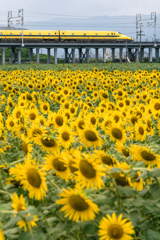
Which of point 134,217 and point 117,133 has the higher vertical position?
point 117,133

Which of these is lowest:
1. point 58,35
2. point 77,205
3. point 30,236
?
point 30,236

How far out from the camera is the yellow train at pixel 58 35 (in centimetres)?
6850

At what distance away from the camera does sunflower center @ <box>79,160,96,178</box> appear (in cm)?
161

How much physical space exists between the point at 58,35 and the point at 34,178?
7210 centimetres

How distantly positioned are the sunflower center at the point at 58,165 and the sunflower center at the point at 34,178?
23 centimetres

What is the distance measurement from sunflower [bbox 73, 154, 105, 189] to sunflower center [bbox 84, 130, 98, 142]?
0.81 m

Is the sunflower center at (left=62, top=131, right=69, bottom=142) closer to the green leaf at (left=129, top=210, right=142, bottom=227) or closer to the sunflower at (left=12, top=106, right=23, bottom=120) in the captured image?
the green leaf at (left=129, top=210, right=142, bottom=227)

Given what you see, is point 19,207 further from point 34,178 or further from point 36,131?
point 36,131

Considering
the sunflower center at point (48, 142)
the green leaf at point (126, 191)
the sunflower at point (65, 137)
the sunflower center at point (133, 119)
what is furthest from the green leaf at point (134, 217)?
the sunflower center at point (133, 119)

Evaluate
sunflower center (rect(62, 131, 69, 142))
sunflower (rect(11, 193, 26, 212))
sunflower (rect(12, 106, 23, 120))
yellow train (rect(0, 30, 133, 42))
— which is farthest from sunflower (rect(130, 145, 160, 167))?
yellow train (rect(0, 30, 133, 42))

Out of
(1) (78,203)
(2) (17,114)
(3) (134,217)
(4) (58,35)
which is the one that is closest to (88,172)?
(1) (78,203)

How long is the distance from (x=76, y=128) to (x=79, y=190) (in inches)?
65.2

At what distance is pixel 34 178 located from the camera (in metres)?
1.67

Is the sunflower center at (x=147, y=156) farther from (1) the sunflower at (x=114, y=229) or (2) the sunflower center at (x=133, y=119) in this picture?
(2) the sunflower center at (x=133, y=119)
